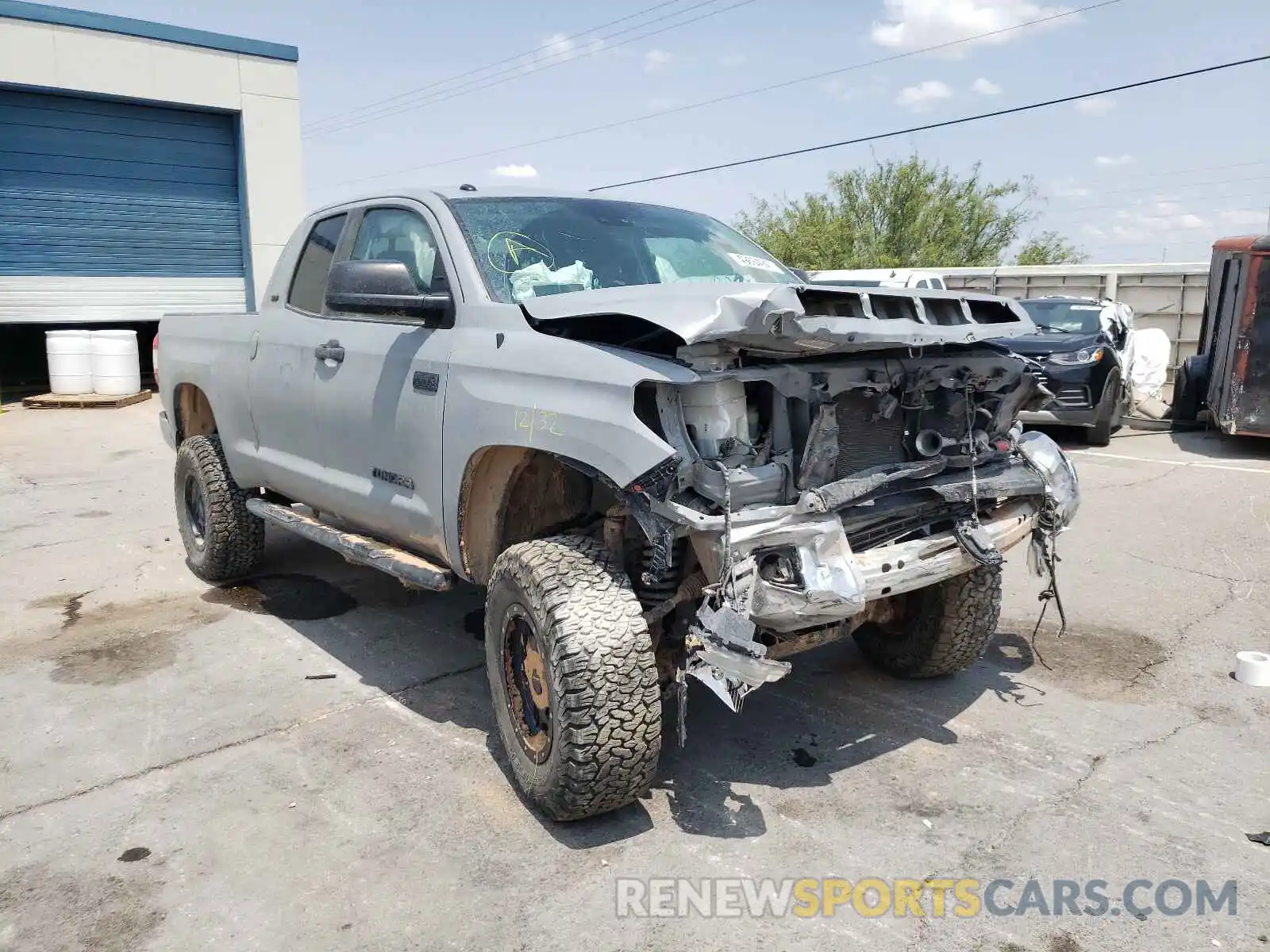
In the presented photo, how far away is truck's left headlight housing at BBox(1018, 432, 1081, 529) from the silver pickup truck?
12mm

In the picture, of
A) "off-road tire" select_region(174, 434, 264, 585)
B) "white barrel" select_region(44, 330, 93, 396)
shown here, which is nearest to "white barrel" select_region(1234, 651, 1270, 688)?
"off-road tire" select_region(174, 434, 264, 585)

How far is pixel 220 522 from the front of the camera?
586 centimetres

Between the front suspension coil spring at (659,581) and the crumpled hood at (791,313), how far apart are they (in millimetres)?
741

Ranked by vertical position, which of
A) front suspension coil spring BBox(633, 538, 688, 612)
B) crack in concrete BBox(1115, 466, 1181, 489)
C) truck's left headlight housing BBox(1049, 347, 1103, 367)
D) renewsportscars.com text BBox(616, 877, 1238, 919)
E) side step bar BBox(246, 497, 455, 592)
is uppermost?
truck's left headlight housing BBox(1049, 347, 1103, 367)

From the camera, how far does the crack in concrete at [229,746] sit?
3.54 meters

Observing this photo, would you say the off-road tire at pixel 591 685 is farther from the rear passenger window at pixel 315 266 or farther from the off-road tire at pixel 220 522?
the off-road tire at pixel 220 522

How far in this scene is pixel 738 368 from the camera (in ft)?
10.5

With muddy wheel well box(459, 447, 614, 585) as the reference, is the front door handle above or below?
above

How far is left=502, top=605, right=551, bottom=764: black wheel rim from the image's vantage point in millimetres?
3406

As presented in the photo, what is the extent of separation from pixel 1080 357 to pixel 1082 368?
0.14 m

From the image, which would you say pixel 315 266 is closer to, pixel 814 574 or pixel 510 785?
pixel 510 785

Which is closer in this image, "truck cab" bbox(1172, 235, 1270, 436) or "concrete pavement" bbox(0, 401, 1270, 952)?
"concrete pavement" bbox(0, 401, 1270, 952)

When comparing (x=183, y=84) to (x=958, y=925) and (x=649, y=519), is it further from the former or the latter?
(x=958, y=925)

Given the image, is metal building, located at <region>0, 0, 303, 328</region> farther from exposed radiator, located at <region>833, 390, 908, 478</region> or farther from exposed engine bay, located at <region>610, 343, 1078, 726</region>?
exposed radiator, located at <region>833, 390, 908, 478</region>
